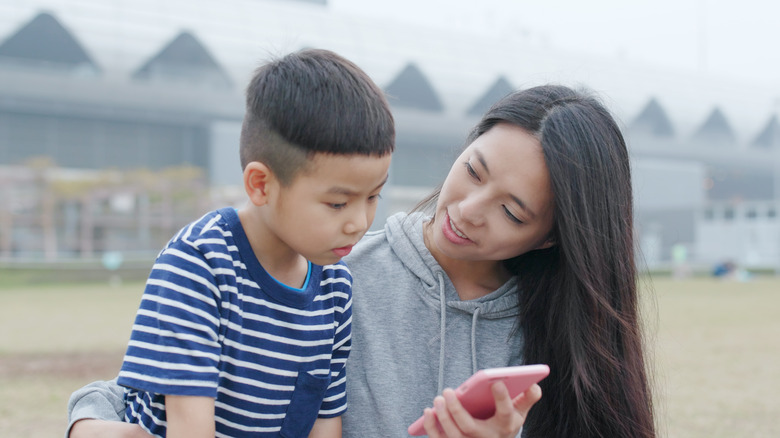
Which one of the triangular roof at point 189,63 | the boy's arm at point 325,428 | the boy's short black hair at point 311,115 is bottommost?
the boy's arm at point 325,428

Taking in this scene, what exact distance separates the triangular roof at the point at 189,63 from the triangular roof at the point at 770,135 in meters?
27.4

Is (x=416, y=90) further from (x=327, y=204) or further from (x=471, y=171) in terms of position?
(x=327, y=204)

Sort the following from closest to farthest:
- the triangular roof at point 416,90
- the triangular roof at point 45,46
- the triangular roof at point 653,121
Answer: the triangular roof at point 45,46
the triangular roof at point 416,90
the triangular roof at point 653,121

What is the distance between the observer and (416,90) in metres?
30.9

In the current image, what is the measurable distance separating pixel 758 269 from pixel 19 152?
21.9 m

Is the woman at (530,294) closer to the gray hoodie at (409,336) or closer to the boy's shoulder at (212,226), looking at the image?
the gray hoodie at (409,336)

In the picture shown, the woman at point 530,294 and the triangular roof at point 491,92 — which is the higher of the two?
the triangular roof at point 491,92

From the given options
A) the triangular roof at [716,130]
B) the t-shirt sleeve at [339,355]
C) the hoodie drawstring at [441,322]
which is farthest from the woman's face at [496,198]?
the triangular roof at [716,130]

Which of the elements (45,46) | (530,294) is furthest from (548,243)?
(45,46)

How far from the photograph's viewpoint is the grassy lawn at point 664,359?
4551 mm

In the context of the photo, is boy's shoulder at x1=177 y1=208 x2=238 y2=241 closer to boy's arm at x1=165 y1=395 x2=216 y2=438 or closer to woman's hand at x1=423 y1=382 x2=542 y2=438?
boy's arm at x1=165 y1=395 x2=216 y2=438

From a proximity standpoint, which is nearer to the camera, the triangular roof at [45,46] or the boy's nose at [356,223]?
the boy's nose at [356,223]

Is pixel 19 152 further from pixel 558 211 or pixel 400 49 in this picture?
pixel 558 211

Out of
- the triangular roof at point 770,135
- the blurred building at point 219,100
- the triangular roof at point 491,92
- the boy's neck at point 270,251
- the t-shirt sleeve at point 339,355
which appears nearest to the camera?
the boy's neck at point 270,251
